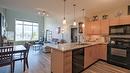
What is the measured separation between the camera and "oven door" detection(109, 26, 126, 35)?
417cm

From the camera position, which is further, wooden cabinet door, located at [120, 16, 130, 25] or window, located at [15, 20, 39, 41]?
window, located at [15, 20, 39, 41]

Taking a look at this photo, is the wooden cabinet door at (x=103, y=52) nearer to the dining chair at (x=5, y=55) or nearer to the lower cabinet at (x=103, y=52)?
the lower cabinet at (x=103, y=52)

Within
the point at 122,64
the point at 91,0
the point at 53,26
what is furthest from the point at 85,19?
the point at 53,26

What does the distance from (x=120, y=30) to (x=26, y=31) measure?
1042 cm

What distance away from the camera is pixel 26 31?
1189 centimetres

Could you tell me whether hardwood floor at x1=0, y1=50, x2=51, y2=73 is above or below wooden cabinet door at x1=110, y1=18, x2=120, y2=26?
below

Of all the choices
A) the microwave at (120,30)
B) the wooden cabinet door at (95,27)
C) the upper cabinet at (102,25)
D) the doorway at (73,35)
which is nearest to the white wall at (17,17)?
the doorway at (73,35)

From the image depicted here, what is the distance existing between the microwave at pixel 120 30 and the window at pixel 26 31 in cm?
971

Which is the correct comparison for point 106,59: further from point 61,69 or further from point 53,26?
point 53,26

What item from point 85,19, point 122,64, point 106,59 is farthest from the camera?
point 85,19

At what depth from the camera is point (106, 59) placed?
15.6 feet

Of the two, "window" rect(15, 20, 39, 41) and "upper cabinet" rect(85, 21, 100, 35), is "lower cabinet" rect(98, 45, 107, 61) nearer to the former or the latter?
"upper cabinet" rect(85, 21, 100, 35)

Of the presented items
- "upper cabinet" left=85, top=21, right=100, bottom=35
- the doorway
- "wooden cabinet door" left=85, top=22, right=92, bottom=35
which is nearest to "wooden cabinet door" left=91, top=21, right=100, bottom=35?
"upper cabinet" left=85, top=21, right=100, bottom=35

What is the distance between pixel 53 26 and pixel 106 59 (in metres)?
7.01
